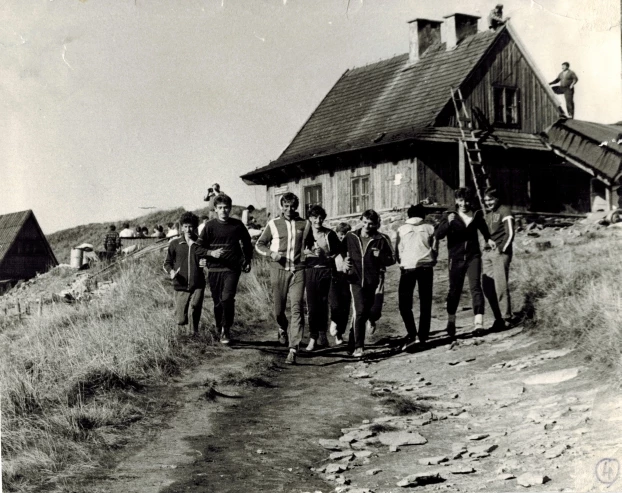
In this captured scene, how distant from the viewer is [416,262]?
1067 centimetres

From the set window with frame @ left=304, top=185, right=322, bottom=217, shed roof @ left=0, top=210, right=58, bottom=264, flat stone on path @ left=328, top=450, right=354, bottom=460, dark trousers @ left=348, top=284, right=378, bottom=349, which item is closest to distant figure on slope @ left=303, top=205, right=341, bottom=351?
dark trousers @ left=348, top=284, right=378, bottom=349

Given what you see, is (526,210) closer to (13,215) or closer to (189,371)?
(13,215)

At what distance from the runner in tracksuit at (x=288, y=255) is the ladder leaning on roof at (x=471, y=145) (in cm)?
1379

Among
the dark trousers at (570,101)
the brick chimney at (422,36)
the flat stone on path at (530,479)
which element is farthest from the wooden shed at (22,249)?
the flat stone on path at (530,479)

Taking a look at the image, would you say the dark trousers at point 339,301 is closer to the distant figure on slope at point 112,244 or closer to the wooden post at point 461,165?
the distant figure on slope at point 112,244

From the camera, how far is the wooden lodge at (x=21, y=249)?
21250 millimetres

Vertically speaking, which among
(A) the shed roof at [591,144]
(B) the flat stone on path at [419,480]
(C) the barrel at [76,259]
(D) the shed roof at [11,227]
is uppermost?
(A) the shed roof at [591,144]

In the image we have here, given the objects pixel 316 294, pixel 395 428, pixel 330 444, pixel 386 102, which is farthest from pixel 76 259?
pixel 330 444

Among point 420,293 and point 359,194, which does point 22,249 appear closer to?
point 359,194

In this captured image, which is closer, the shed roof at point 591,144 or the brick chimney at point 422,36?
the shed roof at point 591,144

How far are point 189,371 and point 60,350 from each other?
171 centimetres

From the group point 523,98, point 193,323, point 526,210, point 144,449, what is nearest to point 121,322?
point 193,323

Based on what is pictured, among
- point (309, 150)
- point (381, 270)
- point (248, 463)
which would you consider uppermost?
point (309, 150)

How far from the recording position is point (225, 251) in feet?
35.4
